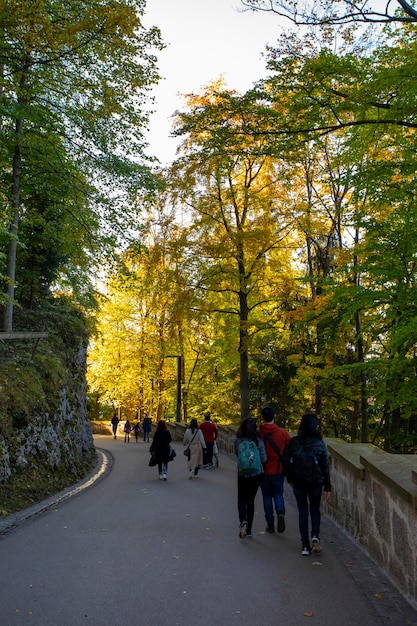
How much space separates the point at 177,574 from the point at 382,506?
2.27 meters

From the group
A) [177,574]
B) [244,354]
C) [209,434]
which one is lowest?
[177,574]

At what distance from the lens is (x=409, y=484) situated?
488 centimetres

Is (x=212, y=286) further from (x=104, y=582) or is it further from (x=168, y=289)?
(x=104, y=582)

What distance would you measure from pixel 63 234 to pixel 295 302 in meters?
9.31

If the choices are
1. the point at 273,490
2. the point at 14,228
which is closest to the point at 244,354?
the point at 14,228

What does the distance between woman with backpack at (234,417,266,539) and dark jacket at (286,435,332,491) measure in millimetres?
718

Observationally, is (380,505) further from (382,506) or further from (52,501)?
(52,501)

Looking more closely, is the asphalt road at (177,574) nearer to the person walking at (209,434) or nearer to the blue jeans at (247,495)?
the blue jeans at (247,495)

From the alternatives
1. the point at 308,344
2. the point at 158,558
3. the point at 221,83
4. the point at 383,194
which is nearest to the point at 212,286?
the point at 308,344

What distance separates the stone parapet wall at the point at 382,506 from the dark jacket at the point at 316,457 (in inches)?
18.1

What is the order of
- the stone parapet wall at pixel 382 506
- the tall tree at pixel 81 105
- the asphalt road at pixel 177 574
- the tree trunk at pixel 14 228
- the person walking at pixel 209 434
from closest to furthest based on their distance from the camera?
the asphalt road at pixel 177 574
the stone parapet wall at pixel 382 506
the tall tree at pixel 81 105
the tree trunk at pixel 14 228
the person walking at pixel 209 434

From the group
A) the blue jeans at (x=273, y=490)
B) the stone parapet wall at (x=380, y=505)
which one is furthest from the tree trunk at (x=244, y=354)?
the blue jeans at (x=273, y=490)

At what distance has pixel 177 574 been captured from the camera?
5.34m

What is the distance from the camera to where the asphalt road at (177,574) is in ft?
14.1
